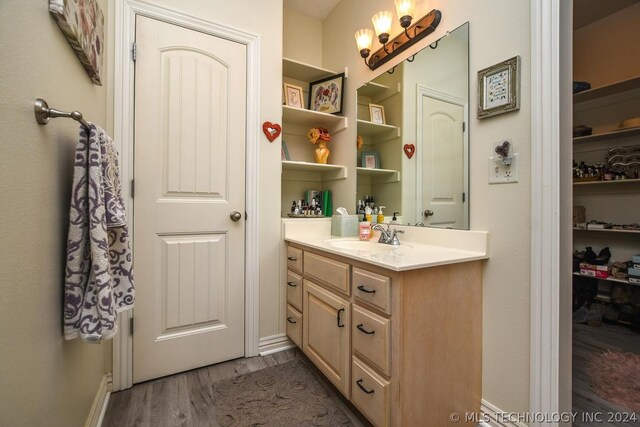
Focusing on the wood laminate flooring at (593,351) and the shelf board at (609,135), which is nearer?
the wood laminate flooring at (593,351)

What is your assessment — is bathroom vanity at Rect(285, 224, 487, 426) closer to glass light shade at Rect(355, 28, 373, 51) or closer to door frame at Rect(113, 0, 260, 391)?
door frame at Rect(113, 0, 260, 391)

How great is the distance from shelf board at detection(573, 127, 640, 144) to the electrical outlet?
213 cm

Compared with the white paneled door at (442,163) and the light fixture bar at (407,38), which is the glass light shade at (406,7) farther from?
the white paneled door at (442,163)

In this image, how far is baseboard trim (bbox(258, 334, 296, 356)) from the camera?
1.93m

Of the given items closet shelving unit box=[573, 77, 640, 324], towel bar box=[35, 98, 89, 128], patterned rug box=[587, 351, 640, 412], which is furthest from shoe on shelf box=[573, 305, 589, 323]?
towel bar box=[35, 98, 89, 128]

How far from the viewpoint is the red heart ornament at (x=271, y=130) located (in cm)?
193

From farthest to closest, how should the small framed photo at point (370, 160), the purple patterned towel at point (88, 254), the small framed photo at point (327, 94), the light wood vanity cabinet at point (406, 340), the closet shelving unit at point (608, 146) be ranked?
the closet shelving unit at point (608, 146) < the small framed photo at point (327, 94) < the small framed photo at point (370, 160) < the light wood vanity cabinet at point (406, 340) < the purple patterned towel at point (88, 254)

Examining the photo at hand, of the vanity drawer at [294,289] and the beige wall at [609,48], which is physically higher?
the beige wall at [609,48]

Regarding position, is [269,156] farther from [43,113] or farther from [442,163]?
[43,113]

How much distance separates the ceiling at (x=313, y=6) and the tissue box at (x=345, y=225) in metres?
1.90

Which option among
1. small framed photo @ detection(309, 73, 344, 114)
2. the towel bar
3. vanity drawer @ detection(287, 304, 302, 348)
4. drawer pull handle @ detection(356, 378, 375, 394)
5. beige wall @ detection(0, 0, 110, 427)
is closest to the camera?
beige wall @ detection(0, 0, 110, 427)

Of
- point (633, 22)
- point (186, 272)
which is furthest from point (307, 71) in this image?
point (633, 22)

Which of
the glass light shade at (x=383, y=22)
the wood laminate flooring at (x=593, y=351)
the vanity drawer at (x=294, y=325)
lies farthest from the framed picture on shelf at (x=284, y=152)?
the wood laminate flooring at (x=593, y=351)

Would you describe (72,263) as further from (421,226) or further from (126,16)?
(421,226)
